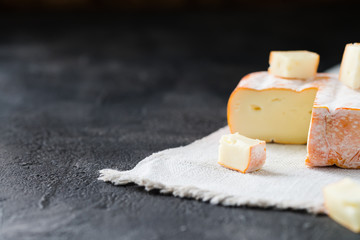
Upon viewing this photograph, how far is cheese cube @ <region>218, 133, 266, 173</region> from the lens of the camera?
169cm

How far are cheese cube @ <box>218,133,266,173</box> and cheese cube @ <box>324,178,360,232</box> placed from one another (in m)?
0.34

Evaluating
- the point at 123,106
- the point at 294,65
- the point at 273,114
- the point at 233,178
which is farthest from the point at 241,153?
the point at 123,106

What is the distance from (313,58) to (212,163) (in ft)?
2.38

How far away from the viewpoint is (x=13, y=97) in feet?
9.25

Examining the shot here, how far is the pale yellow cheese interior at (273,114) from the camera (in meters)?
2.03

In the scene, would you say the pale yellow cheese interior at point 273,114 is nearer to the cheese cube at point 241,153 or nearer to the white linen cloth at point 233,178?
the white linen cloth at point 233,178

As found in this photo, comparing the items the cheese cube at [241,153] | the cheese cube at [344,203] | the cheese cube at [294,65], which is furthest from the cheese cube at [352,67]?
the cheese cube at [344,203]

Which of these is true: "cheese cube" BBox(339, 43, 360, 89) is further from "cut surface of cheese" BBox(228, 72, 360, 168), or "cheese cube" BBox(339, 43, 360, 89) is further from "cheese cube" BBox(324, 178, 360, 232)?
"cheese cube" BBox(324, 178, 360, 232)

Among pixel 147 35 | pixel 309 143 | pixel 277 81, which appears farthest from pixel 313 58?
pixel 147 35

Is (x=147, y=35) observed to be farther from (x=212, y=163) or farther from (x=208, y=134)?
(x=212, y=163)

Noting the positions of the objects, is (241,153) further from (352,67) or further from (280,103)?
(352,67)

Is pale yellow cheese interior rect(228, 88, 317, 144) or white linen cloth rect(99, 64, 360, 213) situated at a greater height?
pale yellow cheese interior rect(228, 88, 317, 144)

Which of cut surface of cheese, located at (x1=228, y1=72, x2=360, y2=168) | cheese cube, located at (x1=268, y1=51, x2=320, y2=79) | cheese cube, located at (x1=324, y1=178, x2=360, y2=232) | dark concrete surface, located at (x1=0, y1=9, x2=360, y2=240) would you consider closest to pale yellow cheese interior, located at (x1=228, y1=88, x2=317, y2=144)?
cut surface of cheese, located at (x1=228, y1=72, x2=360, y2=168)

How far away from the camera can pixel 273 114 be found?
6.74ft
